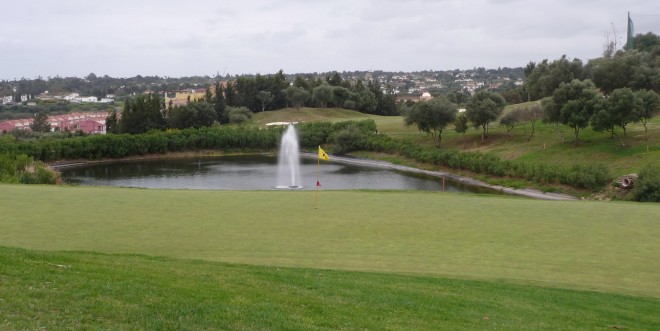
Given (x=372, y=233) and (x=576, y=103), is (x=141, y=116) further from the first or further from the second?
(x=372, y=233)

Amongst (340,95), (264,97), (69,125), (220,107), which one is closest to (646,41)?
(340,95)

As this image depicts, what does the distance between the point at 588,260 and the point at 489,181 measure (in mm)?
42735

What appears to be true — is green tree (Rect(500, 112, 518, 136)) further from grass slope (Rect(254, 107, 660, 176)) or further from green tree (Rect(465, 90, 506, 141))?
grass slope (Rect(254, 107, 660, 176))

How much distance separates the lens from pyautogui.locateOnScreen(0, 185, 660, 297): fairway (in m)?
16.0

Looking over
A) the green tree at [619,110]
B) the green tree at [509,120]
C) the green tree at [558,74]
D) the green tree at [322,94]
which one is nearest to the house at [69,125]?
the green tree at [322,94]

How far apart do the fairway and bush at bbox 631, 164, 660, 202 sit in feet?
45.1

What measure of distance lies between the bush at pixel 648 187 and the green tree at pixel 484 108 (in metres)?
34.5

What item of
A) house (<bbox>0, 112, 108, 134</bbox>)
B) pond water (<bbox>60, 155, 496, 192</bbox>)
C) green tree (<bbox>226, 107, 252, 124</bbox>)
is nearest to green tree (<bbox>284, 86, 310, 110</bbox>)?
green tree (<bbox>226, 107, 252, 124</bbox>)

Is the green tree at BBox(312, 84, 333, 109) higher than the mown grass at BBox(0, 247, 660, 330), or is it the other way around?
the green tree at BBox(312, 84, 333, 109)

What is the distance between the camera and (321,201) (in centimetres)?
2634

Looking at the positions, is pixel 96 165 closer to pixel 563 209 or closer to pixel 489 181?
pixel 489 181

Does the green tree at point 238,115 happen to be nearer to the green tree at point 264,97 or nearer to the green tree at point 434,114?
the green tree at point 264,97

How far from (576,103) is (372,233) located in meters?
48.0

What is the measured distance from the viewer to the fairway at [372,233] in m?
16.0
